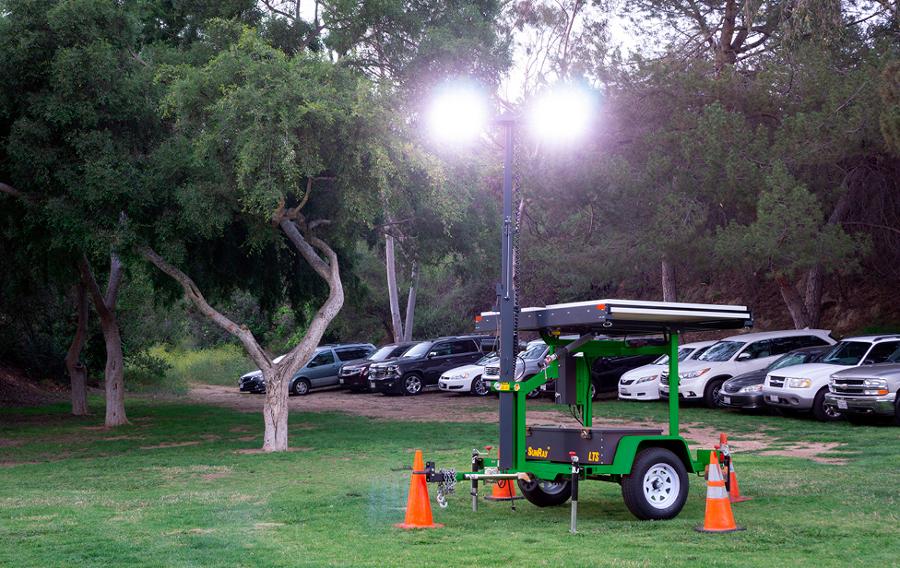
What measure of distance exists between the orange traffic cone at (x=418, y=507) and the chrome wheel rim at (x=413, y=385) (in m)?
24.6

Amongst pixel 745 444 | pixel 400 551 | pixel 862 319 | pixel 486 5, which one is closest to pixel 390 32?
pixel 486 5

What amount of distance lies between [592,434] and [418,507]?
1.90 metres

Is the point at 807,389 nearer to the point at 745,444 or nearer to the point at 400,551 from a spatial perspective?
the point at 745,444

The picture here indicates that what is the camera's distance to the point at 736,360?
2608cm

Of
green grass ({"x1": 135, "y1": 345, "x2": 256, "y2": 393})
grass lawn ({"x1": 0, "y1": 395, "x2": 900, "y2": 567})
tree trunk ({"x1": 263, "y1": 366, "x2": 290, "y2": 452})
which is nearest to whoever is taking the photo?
grass lawn ({"x1": 0, "y1": 395, "x2": 900, "y2": 567})

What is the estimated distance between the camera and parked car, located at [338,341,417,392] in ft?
121

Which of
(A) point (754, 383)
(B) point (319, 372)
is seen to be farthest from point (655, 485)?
(B) point (319, 372)

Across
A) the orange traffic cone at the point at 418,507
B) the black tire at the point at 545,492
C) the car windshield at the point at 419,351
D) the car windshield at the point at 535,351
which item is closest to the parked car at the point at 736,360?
the car windshield at the point at 535,351

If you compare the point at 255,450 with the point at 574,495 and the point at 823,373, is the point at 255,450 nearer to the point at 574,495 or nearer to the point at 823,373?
the point at 574,495

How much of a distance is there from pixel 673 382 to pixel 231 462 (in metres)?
8.89

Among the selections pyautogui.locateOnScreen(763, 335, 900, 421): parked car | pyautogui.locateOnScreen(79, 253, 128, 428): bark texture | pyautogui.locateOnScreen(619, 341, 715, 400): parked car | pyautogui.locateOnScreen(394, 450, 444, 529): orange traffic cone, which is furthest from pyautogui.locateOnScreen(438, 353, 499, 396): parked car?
pyautogui.locateOnScreen(394, 450, 444, 529): orange traffic cone

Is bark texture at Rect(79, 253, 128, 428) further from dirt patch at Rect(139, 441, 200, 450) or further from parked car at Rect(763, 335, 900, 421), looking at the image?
parked car at Rect(763, 335, 900, 421)

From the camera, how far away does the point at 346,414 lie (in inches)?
1085

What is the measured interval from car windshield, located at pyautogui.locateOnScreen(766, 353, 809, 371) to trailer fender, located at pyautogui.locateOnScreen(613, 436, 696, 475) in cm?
1359
